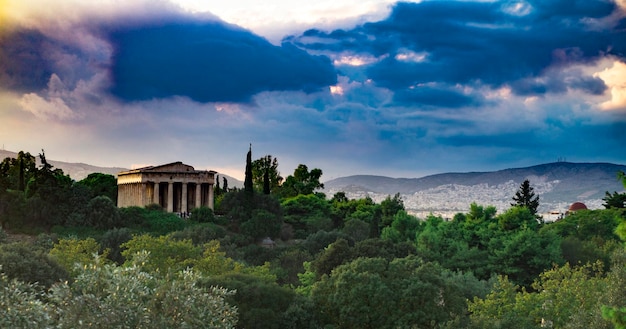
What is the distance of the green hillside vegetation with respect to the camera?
22531 mm

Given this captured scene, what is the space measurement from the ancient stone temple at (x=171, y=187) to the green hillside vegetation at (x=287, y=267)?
7675mm

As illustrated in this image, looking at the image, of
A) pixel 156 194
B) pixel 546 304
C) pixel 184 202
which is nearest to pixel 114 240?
pixel 156 194

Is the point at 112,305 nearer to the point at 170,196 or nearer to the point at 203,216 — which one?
the point at 203,216

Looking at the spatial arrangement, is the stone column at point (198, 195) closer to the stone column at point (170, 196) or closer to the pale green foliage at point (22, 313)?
the stone column at point (170, 196)

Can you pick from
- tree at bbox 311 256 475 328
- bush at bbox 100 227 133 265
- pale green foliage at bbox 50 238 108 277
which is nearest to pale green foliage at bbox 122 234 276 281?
pale green foliage at bbox 50 238 108 277

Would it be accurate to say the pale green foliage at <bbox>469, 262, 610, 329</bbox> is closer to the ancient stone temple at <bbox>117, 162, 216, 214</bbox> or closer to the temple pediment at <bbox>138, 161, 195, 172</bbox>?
the ancient stone temple at <bbox>117, 162, 216, 214</bbox>

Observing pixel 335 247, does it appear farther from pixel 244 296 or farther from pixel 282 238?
pixel 282 238

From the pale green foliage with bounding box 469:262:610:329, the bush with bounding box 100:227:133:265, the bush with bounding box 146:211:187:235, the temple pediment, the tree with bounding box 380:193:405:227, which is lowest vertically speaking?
the pale green foliage with bounding box 469:262:610:329

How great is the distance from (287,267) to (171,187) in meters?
36.6

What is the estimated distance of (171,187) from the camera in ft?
316

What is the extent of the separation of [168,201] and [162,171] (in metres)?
4.66

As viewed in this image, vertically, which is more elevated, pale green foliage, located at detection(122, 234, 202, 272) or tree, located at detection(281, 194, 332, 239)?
tree, located at detection(281, 194, 332, 239)

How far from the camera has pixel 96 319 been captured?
20453 millimetres

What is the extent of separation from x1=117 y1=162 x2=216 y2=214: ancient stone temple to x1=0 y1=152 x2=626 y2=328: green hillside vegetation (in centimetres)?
767
